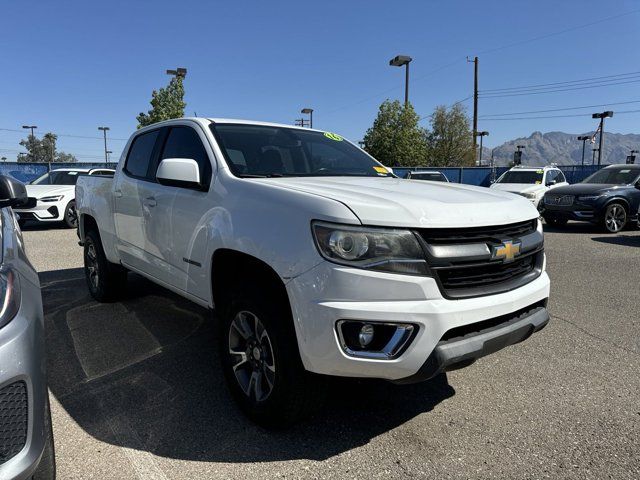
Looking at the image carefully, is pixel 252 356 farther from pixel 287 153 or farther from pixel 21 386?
pixel 287 153

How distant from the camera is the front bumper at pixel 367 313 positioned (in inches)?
82.7

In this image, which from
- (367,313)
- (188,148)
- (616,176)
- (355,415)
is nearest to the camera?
(367,313)

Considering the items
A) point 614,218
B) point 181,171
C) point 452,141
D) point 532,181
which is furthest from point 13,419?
point 452,141

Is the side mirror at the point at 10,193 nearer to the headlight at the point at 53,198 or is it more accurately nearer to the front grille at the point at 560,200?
the headlight at the point at 53,198

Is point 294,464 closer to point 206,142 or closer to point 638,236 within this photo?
point 206,142

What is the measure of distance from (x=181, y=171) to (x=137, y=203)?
1.23 meters

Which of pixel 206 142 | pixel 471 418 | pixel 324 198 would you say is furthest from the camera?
pixel 206 142

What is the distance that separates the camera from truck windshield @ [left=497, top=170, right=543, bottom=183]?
50.1 feet

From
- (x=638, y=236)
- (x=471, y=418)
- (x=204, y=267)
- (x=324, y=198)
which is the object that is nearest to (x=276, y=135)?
(x=204, y=267)

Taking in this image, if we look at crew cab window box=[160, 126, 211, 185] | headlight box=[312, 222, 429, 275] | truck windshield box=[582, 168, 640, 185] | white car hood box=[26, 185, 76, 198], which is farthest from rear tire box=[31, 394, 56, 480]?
truck windshield box=[582, 168, 640, 185]

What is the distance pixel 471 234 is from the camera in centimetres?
236

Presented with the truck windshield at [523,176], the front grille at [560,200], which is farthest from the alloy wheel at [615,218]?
the truck windshield at [523,176]

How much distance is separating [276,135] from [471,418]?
244cm

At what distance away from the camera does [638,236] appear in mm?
10562
